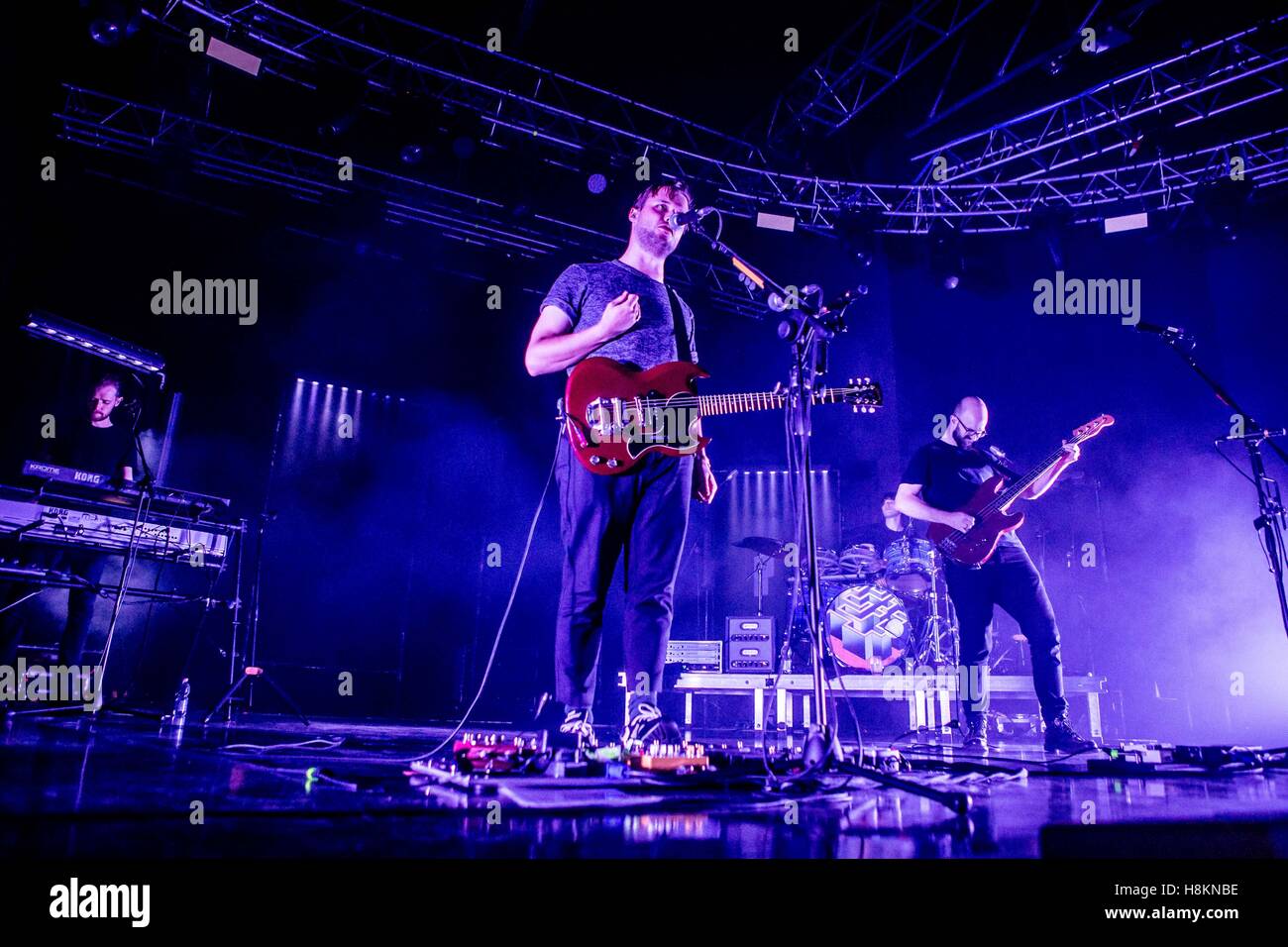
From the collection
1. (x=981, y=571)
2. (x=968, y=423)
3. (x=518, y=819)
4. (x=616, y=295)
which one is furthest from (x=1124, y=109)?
(x=518, y=819)

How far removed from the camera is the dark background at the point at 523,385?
787 centimetres

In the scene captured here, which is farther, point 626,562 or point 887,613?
point 887,613

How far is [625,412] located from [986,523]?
337 cm

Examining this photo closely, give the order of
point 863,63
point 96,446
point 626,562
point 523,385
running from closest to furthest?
point 626,562 → point 863,63 → point 96,446 → point 523,385

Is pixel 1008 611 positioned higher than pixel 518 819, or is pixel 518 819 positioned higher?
pixel 1008 611

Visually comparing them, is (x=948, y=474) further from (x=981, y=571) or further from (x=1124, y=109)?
(x=1124, y=109)

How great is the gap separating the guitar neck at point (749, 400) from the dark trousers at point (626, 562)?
26cm

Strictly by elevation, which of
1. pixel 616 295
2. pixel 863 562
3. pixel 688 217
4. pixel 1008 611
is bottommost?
pixel 1008 611

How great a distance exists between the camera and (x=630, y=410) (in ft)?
10.9

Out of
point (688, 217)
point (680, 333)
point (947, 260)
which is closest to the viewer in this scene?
point (688, 217)

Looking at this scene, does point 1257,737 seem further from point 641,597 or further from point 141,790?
point 141,790
